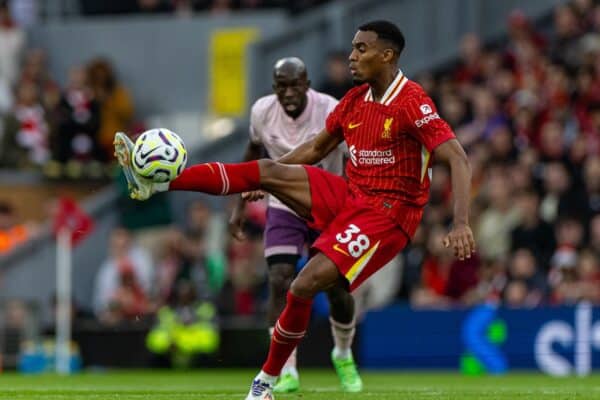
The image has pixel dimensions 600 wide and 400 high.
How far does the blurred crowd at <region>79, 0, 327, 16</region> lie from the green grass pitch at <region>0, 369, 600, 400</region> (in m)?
7.73

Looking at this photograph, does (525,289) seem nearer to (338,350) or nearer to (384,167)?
(338,350)

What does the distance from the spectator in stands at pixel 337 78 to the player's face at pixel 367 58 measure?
34.9ft

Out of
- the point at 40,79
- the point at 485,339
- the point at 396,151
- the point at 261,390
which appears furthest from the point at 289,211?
the point at 40,79

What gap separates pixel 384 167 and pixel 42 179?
14.2m

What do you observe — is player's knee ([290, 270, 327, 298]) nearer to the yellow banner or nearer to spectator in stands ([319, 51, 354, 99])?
spectator in stands ([319, 51, 354, 99])

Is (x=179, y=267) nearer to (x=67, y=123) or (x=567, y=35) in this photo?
(x=67, y=123)

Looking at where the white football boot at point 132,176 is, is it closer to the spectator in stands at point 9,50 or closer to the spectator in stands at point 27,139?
the spectator in stands at point 27,139

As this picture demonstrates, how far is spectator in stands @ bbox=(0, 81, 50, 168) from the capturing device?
962 inches

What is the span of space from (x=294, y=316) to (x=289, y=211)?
9.78 feet

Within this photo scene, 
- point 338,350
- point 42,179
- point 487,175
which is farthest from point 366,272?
point 42,179

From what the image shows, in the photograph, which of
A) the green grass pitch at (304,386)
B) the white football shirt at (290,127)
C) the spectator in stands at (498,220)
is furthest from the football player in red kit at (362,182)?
the spectator in stands at (498,220)

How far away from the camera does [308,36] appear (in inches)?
950

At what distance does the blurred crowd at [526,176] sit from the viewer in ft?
63.3

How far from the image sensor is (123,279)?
859 inches
